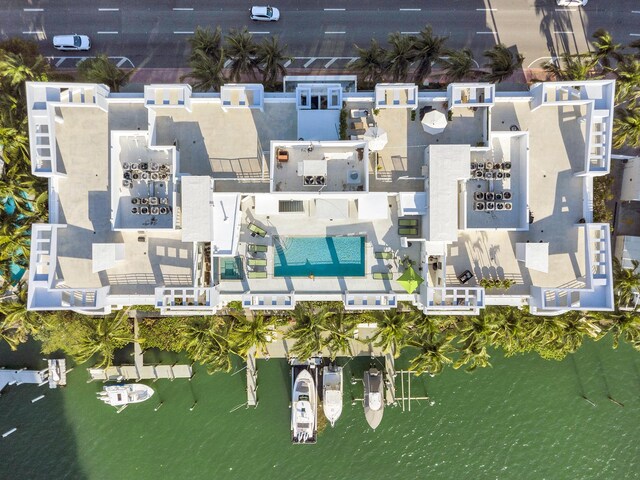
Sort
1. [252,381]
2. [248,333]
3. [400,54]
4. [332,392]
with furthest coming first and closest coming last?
[252,381]
[332,392]
[248,333]
[400,54]

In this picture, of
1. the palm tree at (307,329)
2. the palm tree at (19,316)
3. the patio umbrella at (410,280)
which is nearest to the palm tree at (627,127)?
the patio umbrella at (410,280)

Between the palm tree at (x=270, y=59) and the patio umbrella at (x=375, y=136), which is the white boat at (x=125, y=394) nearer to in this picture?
the palm tree at (x=270, y=59)

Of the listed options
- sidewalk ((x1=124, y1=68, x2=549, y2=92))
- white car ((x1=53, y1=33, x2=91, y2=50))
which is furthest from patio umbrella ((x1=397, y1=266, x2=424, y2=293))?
white car ((x1=53, y1=33, x2=91, y2=50))

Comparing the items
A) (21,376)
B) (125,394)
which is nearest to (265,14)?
(125,394)

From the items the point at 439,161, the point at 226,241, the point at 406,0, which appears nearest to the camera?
the point at 439,161

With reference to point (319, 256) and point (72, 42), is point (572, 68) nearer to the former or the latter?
point (319, 256)

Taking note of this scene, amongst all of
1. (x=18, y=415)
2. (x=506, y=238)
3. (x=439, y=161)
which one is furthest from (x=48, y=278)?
(x=506, y=238)

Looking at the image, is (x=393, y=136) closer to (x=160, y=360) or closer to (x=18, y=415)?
(x=160, y=360)
